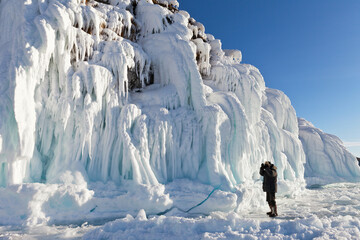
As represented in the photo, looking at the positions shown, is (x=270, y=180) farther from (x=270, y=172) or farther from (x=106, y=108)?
(x=106, y=108)

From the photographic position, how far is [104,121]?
10016 millimetres

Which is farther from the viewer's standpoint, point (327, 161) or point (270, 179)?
point (327, 161)

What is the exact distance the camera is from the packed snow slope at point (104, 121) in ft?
25.9

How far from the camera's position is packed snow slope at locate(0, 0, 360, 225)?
7902 mm

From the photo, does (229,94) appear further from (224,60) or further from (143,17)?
(143,17)

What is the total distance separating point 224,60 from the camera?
713 inches

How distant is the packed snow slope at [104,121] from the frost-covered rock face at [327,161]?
9.86m

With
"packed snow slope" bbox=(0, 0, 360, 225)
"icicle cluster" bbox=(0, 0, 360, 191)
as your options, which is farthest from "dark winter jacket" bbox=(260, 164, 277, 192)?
"icicle cluster" bbox=(0, 0, 360, 191)

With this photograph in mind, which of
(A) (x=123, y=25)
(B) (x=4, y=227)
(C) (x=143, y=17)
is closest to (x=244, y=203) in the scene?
(B) (x=4, y=227)

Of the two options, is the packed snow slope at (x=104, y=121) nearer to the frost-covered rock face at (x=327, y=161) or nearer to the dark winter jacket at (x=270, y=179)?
the dark winter jacket at (x=270, y=179)

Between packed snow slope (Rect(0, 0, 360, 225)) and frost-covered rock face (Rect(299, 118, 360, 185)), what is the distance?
9.86 meters

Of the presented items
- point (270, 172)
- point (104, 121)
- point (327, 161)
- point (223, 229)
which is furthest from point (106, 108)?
point (327, 161)

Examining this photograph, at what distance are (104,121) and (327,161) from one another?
21084 millimetres

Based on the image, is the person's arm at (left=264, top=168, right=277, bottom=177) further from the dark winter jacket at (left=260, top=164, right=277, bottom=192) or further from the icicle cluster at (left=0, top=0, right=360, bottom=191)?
the icicle cluster at (left=0, top=0, right=360, bottom=191)
